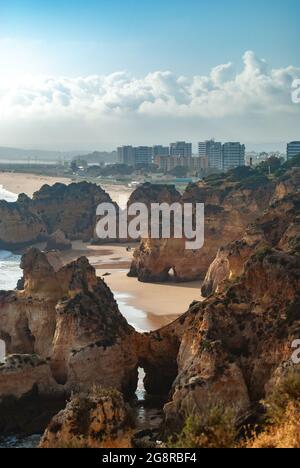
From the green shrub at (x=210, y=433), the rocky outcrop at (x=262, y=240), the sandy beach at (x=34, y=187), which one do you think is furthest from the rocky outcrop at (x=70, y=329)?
the sandy beach at (x=34, y=187)

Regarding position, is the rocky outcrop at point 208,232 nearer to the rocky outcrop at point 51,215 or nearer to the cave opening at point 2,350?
the rocky outcrop at point 51,215

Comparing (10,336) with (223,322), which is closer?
(223,322)

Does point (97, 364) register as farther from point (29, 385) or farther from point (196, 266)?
point (196, 266)

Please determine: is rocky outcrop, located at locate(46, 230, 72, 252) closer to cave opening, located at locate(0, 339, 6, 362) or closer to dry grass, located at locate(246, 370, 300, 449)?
cave opening, located at locate(0, 339, 6, 362)

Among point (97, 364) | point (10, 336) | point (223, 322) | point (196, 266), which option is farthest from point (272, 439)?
point (196, 266)

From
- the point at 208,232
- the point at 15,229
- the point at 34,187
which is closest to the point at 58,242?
the point at 15,229

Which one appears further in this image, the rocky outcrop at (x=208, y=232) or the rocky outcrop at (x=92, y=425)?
the rocky outcrop at (x=208, y=232)
